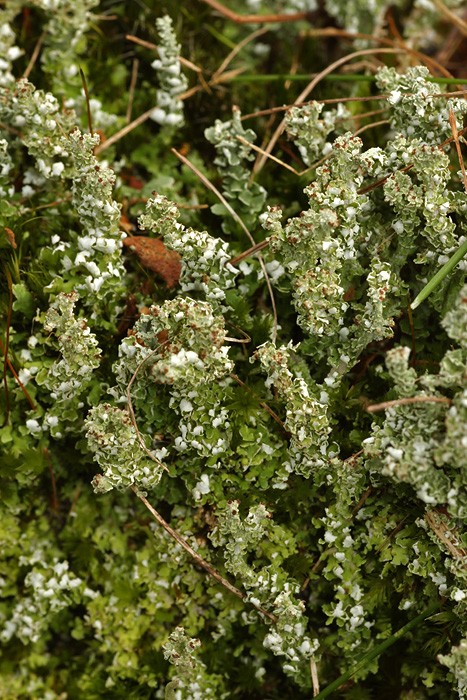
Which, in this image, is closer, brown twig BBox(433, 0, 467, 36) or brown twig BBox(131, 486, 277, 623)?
brown twig BBox(131, 486, 277, 623)

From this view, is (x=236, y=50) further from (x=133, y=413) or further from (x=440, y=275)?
(x=133, y=413)

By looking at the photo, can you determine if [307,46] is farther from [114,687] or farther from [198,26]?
[114,687]

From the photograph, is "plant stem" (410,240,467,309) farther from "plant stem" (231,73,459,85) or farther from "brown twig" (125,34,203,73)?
"brown twig" (125,34,203,73)

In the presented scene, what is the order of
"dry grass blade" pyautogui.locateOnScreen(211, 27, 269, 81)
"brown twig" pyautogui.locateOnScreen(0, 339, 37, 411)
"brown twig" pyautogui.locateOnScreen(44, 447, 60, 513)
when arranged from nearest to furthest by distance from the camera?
"brown twig" pyautogui.locateOnScreen(0, 339, 37, 411) → "brown twig" pyautogui.locateOnScreen(44, 447, 60, 513) → "dry grass blade" pyautogui.locateOnScreen(211, 27, 269, 81)

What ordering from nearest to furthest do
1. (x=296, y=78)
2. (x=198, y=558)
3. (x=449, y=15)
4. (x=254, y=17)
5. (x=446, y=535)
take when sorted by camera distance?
(x=446, y=535) < (x=198, y=558) < (x=296, y=78) < (x=254, y=17) < (x=449, y=15)

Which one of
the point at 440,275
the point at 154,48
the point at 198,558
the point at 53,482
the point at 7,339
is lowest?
the point at 53,482

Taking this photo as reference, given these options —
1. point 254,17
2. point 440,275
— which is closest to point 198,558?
point 440,275

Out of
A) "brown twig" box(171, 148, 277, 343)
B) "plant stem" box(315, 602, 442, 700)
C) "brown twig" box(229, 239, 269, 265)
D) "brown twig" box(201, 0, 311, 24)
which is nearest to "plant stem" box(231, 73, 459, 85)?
"brown twig" box(201, 0, 311, 24)
